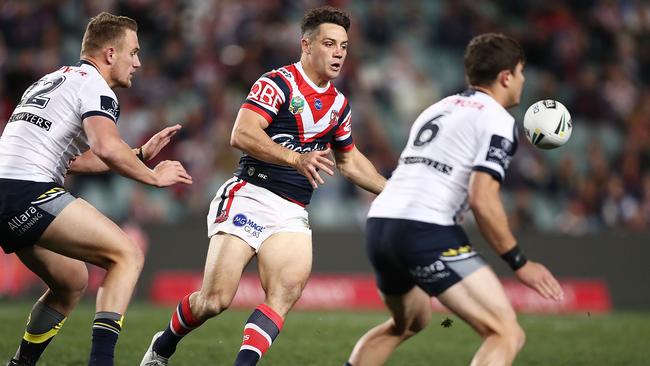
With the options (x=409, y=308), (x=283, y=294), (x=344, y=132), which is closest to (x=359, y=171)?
(x=344, y=132)

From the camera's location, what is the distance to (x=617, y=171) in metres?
17.2

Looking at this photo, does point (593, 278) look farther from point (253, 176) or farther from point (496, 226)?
point (496, 226)

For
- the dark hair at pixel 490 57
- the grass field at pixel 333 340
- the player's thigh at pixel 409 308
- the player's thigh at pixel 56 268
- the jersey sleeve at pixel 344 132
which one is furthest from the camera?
the grass field at pixel 333 340

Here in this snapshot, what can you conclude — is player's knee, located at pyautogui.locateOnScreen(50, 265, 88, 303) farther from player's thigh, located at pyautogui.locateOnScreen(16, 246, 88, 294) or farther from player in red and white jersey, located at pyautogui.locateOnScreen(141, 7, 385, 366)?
player in red and white jersey, located at pyautogui.locateOnScreen(141, 7, 385, 366)

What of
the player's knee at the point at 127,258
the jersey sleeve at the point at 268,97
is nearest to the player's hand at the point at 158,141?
the jersey sleeve at the point at 268,97

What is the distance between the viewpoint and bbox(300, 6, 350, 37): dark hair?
760 centimetres

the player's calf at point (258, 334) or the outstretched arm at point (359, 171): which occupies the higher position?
the outstretched arm at point (359, 171)

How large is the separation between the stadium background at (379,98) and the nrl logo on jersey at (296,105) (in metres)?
7.65

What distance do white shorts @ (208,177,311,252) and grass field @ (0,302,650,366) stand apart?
1.81 meters

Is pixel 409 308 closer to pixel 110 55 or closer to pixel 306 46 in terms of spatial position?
pixel 306 46

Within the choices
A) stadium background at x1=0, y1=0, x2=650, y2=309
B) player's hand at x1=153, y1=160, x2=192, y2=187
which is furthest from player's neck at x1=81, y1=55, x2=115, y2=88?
stadium background at x1=0, y1=0, x2=650, y2=309

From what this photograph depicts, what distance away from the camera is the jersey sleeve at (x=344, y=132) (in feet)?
25.6

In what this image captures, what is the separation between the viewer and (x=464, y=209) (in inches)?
240

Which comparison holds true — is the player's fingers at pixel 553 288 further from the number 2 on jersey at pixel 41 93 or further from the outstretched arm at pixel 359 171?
the number 2 on jersey at pixel 41 93
